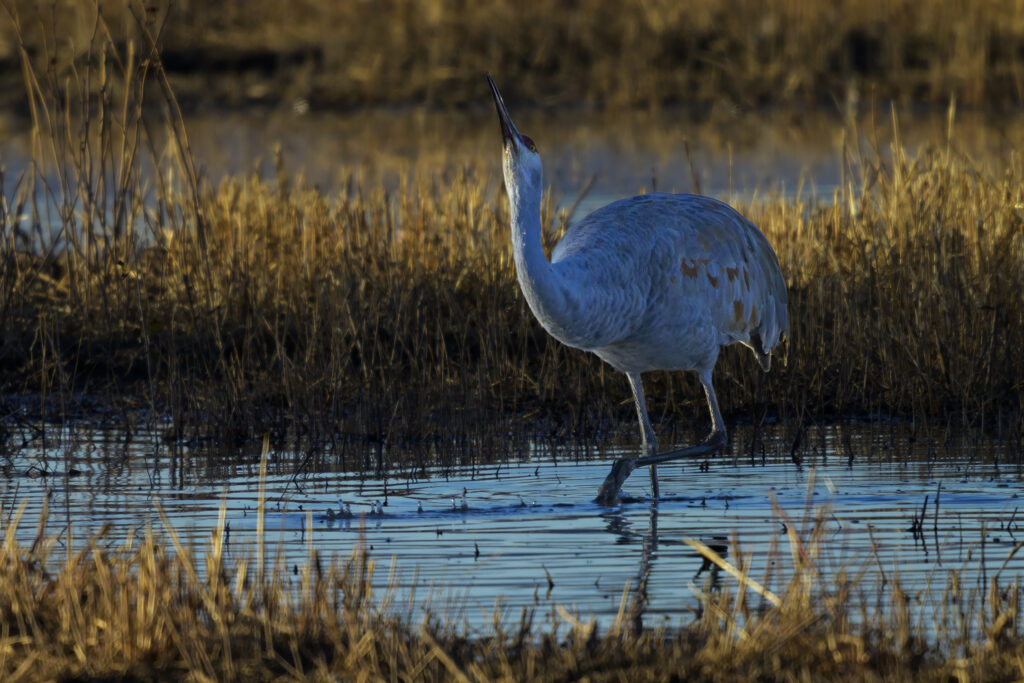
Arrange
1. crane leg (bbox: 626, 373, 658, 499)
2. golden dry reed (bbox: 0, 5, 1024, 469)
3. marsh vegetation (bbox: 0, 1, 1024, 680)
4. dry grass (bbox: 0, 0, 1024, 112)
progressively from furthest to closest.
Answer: dry grass (bbox: 0, 0, 1024, 112) < golden dry reed (bbox: 0, 5, 1024, 469) < crane leg (bbox: 626, 373, 658, 499) < marsh vegetation (bbox: 0, 1, 1024, 680)

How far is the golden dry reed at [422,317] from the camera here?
8.80 m

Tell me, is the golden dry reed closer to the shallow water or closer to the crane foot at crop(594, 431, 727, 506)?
the shallow water

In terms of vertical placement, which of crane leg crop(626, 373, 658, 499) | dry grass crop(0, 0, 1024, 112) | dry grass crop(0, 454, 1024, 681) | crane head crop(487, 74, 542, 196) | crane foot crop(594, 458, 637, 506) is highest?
dry grass crop(0, 0, 1024, 112)

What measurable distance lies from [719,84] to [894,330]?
16.1m

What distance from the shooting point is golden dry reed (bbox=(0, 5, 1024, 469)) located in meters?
8.80

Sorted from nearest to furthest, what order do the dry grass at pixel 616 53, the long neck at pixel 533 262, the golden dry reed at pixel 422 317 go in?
the long neck at pixel 533 262 < the golden dry reed at pixel 422 317 < the dry grass at pixel 616 53

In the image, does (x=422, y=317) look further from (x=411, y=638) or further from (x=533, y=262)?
(x=411, y=638)

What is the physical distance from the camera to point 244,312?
33.6 feet

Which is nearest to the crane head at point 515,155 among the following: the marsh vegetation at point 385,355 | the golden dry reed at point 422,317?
the marsh vegetation at point 385,355

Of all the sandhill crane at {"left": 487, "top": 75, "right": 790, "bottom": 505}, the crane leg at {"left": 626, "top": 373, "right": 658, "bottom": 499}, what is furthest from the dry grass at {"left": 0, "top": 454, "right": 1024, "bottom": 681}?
the crane leg at {"left": 626, "top": 373, "right": 658, "bottom": 499}

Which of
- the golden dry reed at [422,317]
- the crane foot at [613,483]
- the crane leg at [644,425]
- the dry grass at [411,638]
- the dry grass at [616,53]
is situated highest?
the dry grass at [616,53]

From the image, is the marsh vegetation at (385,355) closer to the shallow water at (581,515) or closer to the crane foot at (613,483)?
the shallow water at (581,515)

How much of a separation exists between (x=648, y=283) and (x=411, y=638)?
10.2ft

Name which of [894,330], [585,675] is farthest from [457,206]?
[585,675]
